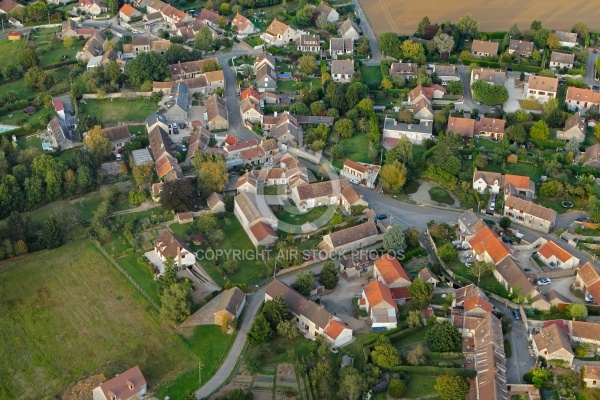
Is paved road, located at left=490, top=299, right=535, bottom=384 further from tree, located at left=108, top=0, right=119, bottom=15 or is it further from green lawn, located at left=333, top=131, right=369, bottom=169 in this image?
tree, located at left=108, top=0, right=119, bottom=15

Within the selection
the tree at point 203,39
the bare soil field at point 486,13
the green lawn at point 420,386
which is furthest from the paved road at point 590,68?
the green lawn at point 420,386

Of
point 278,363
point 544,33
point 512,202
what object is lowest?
point 278,363

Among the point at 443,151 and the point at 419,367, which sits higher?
the point at 443,151

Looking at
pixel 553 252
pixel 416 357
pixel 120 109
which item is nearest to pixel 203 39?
pixel 120 109

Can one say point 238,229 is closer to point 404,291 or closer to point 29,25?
point 404,291

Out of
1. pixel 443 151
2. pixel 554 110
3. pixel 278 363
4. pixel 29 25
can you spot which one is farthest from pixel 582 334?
pixel 29 25

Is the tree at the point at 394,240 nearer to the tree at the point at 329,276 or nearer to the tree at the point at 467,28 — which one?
the tree at the point at 329,276
